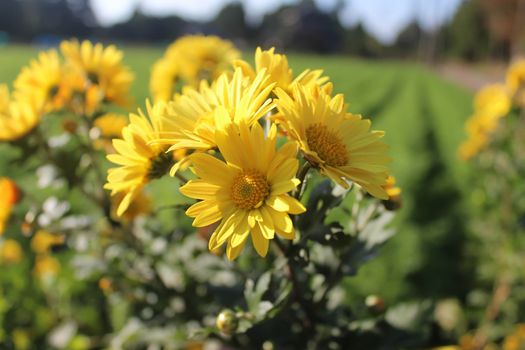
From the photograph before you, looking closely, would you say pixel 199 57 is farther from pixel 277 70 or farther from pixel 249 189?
pixel 249 189

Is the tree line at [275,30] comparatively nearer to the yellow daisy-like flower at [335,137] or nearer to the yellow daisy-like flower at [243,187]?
the yellow daisy-like flower at [335,137]

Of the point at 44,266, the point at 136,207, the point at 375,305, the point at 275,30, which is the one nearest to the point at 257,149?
the point at 375,305

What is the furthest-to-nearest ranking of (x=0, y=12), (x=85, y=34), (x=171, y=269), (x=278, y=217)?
(x=85, y=34), (x=0, y=12), (x=171, y=269), (x=278, y=217)

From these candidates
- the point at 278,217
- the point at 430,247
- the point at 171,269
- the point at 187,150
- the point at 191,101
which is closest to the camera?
the point at 278,217

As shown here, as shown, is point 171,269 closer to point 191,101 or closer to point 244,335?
point 244,335

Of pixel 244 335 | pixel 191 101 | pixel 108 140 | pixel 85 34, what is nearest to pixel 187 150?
pixel 191 101

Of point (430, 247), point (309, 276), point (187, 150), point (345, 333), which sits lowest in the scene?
point (430, 247)

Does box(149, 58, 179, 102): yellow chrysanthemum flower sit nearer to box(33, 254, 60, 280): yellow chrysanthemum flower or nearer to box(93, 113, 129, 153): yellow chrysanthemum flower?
box(93, 113, 129, 153): yellow chrysanthemum flower

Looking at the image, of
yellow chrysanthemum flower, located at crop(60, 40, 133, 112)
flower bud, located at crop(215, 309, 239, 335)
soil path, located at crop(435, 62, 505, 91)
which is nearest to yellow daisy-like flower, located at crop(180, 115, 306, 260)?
flower bud, located at crop(215, 309, 239, 335)

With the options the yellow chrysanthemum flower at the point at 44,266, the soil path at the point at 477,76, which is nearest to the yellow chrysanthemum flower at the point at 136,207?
the yellow chrysanthemum flower at the point at 44,266
